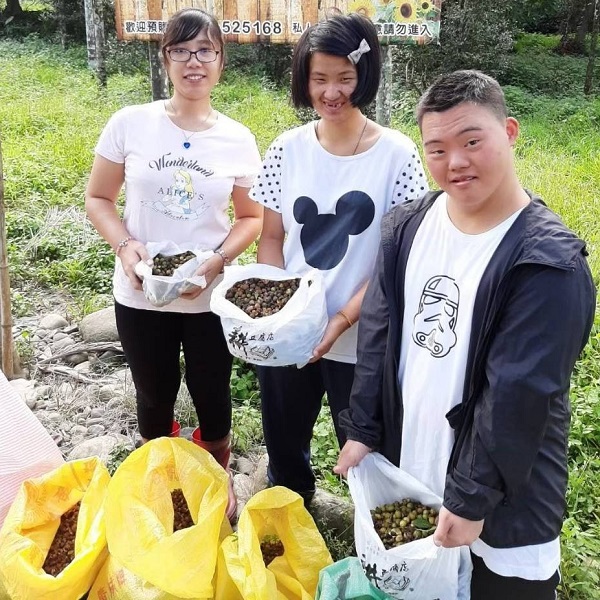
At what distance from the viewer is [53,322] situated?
4082 millimetres

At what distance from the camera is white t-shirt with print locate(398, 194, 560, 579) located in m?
1.44

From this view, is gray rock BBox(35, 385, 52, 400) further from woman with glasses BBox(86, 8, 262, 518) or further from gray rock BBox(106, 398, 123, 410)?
woman with glasses BBox(86, 8, 262, 518)

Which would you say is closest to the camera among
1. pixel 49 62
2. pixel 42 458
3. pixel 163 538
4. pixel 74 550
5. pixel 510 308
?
pixel 510 308

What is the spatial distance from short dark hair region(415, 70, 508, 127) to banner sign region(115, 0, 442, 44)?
2.56 meters

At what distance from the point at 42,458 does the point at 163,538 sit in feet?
2.31

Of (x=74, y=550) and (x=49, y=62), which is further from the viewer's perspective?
(x=49, y=62)

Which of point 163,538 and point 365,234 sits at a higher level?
point 365,234

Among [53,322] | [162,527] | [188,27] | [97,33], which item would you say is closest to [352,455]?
[162,527]

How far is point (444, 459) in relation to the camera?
5.15 ft

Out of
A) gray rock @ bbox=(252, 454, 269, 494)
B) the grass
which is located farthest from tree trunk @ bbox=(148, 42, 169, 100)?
gray rock @ bbox=(252, 454, 269, 494)

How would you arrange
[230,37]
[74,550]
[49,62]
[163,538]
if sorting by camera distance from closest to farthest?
[163,538]
[74,550]
[230,37]
[49,62]

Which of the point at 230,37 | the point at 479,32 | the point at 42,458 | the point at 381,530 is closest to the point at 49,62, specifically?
the point at 479,32


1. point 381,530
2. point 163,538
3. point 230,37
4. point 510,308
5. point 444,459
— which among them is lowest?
point 163,538

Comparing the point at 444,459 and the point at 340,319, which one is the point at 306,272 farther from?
the point at 444,459
